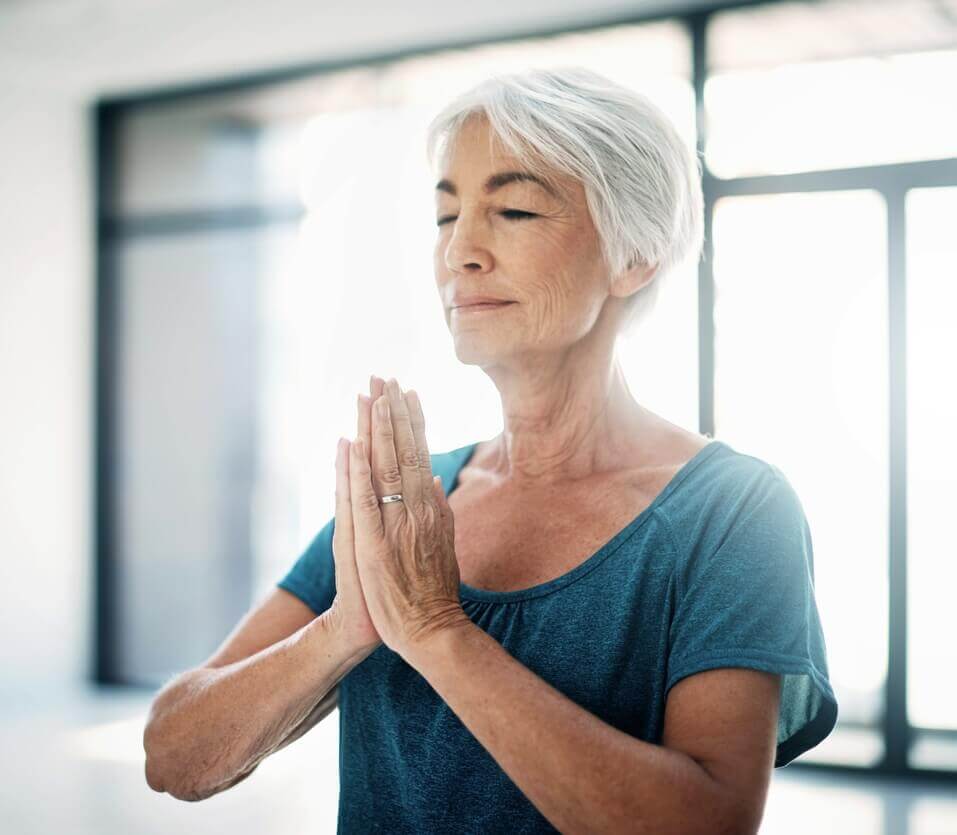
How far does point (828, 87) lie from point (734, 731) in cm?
353

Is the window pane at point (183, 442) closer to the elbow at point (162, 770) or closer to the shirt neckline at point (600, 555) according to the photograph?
the elbow at point (162, 770)

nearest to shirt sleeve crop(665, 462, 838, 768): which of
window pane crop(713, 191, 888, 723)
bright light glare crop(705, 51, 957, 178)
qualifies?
window pane crop(713, 191, 888, 723)

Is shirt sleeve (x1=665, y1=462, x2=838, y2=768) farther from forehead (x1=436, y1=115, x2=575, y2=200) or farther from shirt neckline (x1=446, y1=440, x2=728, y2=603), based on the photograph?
forehead (x1=436, y1=115, x2=575, y2=200)

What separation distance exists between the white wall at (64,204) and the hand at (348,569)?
3.54 meters

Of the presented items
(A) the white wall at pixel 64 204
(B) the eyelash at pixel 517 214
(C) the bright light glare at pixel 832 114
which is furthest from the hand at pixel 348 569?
(A) the white wall at pixel 64 204

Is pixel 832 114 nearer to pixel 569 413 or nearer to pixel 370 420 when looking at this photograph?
pixel 569 413

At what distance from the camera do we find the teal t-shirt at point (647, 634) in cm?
87

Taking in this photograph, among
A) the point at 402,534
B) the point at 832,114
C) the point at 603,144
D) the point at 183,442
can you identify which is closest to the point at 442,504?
the point at 402,534

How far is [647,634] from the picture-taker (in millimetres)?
937

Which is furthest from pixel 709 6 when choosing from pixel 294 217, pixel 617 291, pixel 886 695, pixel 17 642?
pixel 17 642

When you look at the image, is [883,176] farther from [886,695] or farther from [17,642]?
[17,642]

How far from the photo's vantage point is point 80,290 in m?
5.27

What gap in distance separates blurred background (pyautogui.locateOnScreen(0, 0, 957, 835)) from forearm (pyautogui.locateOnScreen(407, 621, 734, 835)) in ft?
8.30

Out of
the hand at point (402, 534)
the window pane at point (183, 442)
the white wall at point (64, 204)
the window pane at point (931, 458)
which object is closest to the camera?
the hand at point (402, 534)
